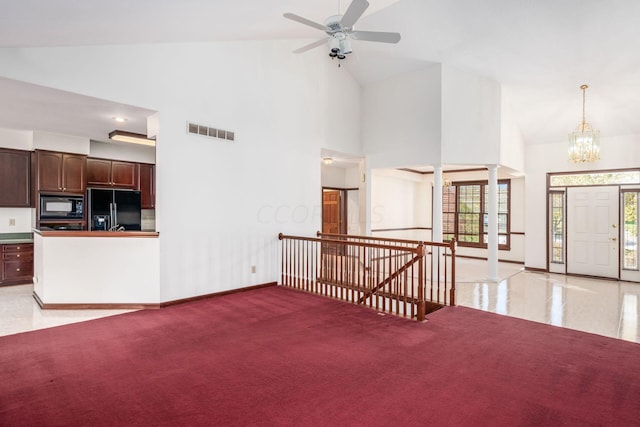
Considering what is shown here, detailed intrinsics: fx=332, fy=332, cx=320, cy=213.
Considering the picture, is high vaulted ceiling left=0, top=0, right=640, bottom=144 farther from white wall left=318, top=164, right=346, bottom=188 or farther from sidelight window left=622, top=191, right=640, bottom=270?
white wall left=318, top=164, right=346, bottom=188

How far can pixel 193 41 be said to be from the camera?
15.5 feet

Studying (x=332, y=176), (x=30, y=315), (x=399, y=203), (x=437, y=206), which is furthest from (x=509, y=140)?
(x=30, y=315)

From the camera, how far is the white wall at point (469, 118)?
6.66 meters

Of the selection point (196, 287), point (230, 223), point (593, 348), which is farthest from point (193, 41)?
point (593, 348)

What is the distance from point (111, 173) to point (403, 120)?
20.8 feet

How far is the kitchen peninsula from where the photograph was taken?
176 inches

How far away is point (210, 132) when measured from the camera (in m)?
5.20

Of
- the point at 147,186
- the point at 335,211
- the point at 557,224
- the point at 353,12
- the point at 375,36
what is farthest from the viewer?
the point at 335,211

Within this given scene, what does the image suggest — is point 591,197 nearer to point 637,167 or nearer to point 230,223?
point 637,167

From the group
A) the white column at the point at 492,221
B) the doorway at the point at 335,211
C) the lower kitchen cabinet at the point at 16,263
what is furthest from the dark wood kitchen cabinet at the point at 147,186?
the white column at the point at 492,221

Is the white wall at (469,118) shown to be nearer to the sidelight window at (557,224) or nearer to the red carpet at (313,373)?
the sidelight window at (557,224)

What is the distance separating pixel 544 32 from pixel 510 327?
179 inches

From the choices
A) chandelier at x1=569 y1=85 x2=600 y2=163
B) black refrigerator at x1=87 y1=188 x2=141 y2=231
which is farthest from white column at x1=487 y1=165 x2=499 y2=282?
black refrigerator at x1=87 y1=188 x2=141 y2=231

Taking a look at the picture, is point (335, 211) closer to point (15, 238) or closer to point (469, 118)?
point (469, 118)
